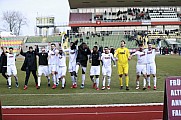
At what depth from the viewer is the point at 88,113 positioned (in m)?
9.09

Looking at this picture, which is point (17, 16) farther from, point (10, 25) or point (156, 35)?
point (156, 35)

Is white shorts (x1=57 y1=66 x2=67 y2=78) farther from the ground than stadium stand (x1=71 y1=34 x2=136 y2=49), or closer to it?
closer to it

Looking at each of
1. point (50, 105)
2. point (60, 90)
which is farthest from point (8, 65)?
point (50, 105)

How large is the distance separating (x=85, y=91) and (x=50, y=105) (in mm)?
3052

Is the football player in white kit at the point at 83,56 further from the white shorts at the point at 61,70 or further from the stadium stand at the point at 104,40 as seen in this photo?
the stadium stand at the point at 104,40

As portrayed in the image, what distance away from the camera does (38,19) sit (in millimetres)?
61844

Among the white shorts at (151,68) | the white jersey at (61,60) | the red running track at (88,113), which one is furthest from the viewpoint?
the white jersey at (61,60)

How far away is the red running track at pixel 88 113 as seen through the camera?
856cm

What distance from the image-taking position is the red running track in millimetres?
8562

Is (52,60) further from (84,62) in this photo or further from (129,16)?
(129,16)

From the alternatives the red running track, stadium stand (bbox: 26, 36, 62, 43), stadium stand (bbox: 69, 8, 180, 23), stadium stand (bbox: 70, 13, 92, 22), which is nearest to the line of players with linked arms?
the red running track

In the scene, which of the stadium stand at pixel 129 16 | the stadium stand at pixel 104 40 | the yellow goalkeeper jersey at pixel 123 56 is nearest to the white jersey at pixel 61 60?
the yellow goalkeeper jersey at pixel 123 56

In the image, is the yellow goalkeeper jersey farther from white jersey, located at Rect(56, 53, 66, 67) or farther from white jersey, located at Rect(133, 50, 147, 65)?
white jersey, located at Rect(56, 53, 66, 67)

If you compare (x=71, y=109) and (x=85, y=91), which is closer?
(x=71, y=109)
